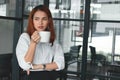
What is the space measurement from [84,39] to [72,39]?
0.22 meters

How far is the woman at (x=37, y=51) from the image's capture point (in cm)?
175

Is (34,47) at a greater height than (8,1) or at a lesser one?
lesser

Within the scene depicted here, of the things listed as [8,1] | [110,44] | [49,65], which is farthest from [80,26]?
[49,65]

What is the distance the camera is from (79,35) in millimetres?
3850

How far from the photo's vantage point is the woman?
1755mm

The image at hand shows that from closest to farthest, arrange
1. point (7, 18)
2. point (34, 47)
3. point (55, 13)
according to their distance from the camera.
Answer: point (34, 47)
point (7, 18)
point (55, 13)

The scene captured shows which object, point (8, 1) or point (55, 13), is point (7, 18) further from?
point (55, 13)

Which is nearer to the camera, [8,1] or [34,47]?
[34,47]

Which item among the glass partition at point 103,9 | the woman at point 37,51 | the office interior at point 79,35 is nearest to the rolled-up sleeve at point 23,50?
the woman at point 37,51

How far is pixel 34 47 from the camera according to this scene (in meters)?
1.75

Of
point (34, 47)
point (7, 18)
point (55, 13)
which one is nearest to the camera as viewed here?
point (34, 47)

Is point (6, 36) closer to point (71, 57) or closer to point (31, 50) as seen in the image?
point (71, 57)

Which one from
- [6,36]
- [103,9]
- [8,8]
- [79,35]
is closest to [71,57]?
[79,35]

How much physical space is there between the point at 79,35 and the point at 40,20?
207cm
